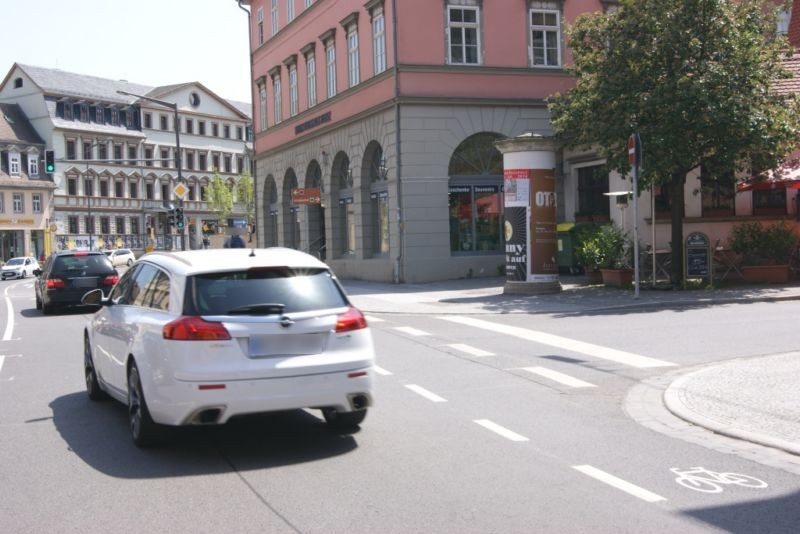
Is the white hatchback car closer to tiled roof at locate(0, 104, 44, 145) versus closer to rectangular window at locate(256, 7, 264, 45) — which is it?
rectangular window at locate(256, 7, 264, 45)

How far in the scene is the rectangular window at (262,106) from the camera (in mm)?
46125

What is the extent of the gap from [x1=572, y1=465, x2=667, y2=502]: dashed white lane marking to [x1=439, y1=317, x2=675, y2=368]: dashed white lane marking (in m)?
4.99

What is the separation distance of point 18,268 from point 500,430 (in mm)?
57461

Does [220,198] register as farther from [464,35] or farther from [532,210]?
[532,210]

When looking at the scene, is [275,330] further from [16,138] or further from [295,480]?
[16,138]

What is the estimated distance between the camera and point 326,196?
36062 mm

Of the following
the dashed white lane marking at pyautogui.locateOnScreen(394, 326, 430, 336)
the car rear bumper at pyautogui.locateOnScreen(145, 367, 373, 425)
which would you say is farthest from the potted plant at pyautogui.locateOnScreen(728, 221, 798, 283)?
the car rear bumper at pyautogui.locateOnScreen(145, 367, 373, 425)

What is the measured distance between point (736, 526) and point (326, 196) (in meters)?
31.6

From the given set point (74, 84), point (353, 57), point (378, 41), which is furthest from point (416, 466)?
point (74, 84)

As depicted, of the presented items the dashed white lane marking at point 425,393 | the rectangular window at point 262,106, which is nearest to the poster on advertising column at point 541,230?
the dashed white lane marking at point 425,393

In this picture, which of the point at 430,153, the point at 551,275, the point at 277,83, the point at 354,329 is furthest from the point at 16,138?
the point at 354,329

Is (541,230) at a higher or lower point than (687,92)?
lower

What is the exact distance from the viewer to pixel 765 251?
2238 cm

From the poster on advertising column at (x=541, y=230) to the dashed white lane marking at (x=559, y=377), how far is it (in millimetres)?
10448
